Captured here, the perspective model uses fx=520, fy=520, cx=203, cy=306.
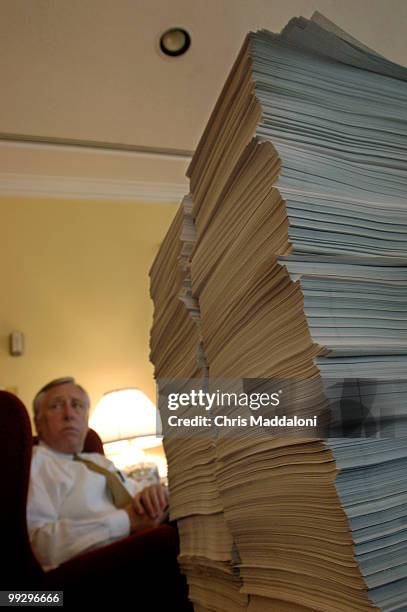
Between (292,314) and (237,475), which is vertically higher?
(292,314)

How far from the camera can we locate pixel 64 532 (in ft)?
4.56

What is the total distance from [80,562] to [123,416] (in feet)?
5.73

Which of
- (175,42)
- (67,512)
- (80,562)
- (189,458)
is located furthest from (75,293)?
(189,458)

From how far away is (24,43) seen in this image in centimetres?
231

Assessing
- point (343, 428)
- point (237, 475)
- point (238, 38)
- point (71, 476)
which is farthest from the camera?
point (238, 38)

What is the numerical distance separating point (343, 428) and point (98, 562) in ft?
2.76

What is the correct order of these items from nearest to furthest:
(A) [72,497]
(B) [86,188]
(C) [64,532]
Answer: (C) [64,532]
(A) [72,497]
(B) [86,188]

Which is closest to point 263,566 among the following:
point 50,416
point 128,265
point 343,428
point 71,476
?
point 343,428

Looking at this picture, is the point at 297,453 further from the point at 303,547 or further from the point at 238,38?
the point at 238,38

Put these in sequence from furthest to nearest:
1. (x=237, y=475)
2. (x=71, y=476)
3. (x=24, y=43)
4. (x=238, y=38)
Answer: (x=238, y=38) < (x=24, y=43) < (x=71, y=476) < (x=237, y=475)

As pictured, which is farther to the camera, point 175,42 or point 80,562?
point 175,42

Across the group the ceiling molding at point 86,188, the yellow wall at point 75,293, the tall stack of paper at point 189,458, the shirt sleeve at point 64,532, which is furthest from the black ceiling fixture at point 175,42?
the shirt sleeve at point 64,532

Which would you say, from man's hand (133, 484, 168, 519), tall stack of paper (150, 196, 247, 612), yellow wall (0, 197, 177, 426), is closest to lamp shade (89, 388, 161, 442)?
yellow wall (0, 197, 177, 426)

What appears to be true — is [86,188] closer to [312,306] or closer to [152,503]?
[152,503]
